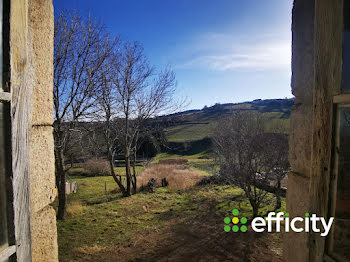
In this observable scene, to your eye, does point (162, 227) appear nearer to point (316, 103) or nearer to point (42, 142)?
point (42, 142)

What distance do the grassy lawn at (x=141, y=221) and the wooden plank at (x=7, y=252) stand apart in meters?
4.31

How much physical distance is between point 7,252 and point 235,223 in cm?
640

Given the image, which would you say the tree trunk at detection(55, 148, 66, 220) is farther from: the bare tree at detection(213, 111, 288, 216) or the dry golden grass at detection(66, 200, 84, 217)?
the bare tree at detection(213, 111, 288, 216)

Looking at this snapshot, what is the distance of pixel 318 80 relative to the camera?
3.61ft

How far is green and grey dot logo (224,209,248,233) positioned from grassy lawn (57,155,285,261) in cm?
20

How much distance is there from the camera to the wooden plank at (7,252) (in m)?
0.84

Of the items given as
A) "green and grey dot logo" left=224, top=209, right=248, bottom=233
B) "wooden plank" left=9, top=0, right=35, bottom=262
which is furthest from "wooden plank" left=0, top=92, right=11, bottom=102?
"green and grey dot logo" left=224, top=209, right=248, bottom=233

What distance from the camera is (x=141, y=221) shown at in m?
6.81

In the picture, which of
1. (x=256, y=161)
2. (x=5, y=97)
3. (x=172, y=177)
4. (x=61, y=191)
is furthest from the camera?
(x=172, y=177)

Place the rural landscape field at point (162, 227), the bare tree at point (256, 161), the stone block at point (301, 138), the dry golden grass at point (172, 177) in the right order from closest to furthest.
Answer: the stone block at point (301, 138)
the rural landscape field at point (162, 227)
the bare tree at point (256, 161)
the dry golden grass at point (172, 177)

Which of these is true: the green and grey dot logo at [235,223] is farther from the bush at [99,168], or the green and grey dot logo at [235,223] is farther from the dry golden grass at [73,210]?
the bush at [99,168]

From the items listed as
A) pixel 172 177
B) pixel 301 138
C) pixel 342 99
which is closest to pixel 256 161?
pixel 301 138

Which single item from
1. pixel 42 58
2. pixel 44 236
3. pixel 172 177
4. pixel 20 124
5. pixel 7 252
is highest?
pixel 42 58

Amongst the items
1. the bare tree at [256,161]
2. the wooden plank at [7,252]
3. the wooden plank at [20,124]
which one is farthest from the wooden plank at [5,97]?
the bare tree at [256,161]
